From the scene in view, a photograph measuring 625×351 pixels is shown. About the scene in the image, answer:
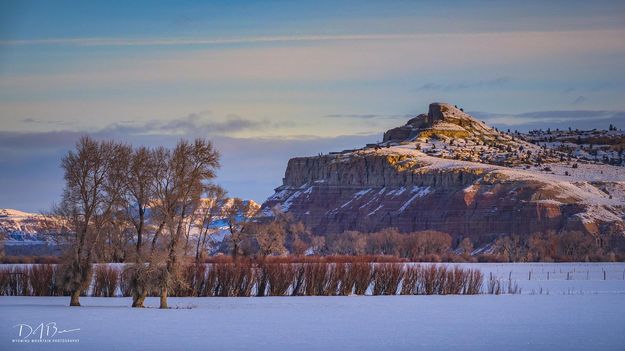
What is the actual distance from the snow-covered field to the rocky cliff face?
314 ft

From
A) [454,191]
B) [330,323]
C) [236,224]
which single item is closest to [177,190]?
[330,323]

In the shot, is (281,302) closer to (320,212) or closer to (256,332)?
(256,332)

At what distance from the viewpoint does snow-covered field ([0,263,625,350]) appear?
96.0 feet

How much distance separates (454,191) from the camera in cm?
15888

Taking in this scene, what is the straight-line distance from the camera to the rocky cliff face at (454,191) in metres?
145

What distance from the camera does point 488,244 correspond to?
465ft

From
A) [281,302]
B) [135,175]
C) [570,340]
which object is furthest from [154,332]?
[135,175]

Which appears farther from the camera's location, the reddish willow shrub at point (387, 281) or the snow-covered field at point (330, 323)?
the reddish willow shrub at point (387, 281)
